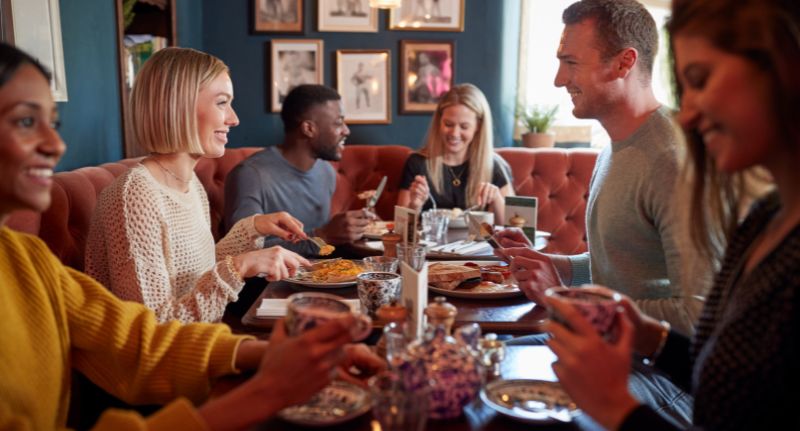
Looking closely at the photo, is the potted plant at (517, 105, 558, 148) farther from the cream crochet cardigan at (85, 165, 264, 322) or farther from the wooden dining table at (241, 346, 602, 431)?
the wooden dining table at (241, 346, 602, 431)

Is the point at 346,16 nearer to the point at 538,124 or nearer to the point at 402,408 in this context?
the point at 538,124

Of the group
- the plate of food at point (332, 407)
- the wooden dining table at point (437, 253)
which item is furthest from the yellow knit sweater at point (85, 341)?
the wooden dining table at point (437, 253)

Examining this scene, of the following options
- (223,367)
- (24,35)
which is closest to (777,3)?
(223,367)

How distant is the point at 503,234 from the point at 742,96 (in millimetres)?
1438

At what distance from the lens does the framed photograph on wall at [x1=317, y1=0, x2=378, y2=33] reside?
5.16m

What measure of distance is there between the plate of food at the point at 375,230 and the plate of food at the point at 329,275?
0.82 metres

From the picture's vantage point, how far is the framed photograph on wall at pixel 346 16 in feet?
16.9

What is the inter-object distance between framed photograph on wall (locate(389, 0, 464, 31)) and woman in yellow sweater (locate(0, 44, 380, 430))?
4.13 meters

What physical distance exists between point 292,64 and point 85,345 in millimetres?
4047

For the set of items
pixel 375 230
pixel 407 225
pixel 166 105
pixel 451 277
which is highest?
pixel 166 105

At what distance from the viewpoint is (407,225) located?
2355mm

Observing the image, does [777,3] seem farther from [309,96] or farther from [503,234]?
[309,96]

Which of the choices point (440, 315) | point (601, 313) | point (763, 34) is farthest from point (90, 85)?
point (763, 34)

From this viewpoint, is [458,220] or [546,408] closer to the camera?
[546,408]
